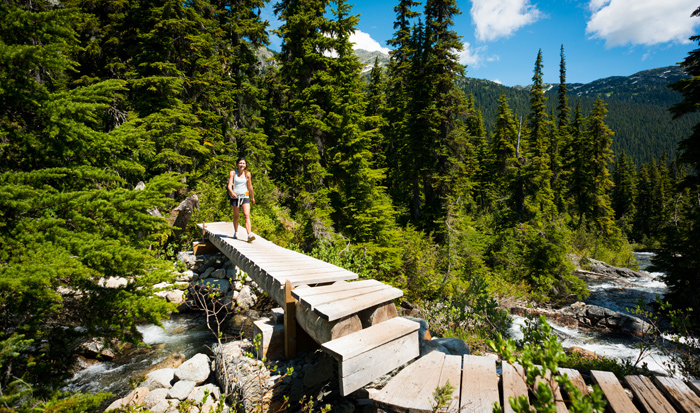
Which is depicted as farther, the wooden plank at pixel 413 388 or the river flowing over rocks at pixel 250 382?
the river flowing over rocks at pixel 250 382

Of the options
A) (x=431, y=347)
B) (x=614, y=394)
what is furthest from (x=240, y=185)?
(x=614, y=394)

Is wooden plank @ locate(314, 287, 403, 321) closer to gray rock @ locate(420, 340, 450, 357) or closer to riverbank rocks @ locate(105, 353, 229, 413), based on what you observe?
gray rock @ locate(420, 340, 450, 357)

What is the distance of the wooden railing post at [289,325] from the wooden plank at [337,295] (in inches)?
33.1

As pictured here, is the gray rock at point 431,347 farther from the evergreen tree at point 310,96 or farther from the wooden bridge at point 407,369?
the evergreen tree at point 310,96

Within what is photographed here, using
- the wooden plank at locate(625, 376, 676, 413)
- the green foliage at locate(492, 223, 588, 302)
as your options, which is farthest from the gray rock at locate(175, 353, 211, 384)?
the green foliage at locate(492, 223, 588, 302)

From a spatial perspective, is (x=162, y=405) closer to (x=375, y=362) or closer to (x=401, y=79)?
(x=375, y=362)

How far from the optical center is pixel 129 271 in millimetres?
3213

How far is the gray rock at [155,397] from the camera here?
4.44m

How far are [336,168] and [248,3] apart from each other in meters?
15.0

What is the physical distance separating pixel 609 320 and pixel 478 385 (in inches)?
493

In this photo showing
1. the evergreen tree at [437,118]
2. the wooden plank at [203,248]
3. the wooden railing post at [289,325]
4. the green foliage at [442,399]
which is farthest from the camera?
the evergreen tree at [437,118]

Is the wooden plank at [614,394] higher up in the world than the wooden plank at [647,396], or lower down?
higher up

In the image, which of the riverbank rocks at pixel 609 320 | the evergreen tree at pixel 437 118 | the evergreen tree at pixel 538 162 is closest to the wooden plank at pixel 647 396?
the riverbank rocks at pixel 609 320

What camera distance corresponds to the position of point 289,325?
439cm
